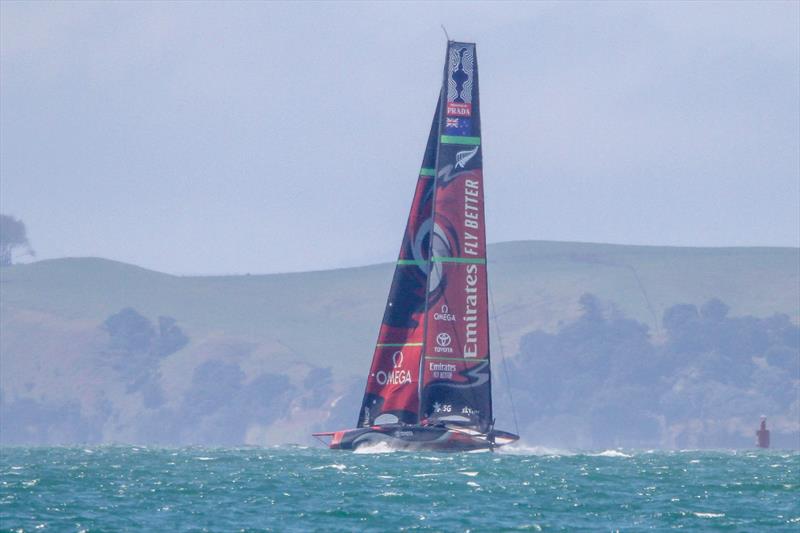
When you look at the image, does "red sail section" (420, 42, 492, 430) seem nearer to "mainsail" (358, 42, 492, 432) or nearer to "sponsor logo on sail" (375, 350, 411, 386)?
"mainsail" (358, 42, 492, 432)

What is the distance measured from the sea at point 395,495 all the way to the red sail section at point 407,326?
1883mm

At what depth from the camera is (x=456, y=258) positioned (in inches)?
2638

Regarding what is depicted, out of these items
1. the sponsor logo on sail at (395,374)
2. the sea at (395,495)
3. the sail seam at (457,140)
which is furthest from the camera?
the sponsor logo on sail at (395,374)

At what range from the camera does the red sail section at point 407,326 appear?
223 feet

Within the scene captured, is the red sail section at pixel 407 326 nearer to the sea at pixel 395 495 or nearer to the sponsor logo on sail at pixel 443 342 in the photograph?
the sponsor logo on sail at pixel 443 342

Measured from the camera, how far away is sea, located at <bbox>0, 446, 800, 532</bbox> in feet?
129

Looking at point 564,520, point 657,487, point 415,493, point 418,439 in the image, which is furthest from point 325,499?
point 418,439

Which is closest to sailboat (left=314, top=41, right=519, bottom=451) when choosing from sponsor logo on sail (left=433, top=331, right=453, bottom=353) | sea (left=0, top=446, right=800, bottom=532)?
sponsor logo on sail (left=433, top=331, right=453, bottom=353)

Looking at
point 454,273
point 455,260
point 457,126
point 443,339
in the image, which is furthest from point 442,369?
point 457,126

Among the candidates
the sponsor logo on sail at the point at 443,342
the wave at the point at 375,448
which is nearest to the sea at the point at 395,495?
the wave at the point at 375,448

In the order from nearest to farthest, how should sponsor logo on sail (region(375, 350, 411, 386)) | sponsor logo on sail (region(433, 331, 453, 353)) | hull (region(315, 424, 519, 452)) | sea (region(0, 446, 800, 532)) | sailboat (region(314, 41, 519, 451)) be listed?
sea (region(0, 446, 800, 532)), hull (region(315, 424, 519, 452)), sailboat (region(314, 41, 519, 451)), sponsor logo on sail (region(433, 331, 453, 353)), sponsor logo on sail (region(375, 350, 411, 386))

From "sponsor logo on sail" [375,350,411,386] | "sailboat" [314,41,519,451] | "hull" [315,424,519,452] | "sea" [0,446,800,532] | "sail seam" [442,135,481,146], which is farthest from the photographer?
"sponsor logo on sail" [375,350,411,386]

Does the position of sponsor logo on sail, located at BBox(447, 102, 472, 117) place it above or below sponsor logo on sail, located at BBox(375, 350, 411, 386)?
above

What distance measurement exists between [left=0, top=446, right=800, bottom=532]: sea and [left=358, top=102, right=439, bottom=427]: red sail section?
1883 millimetres
